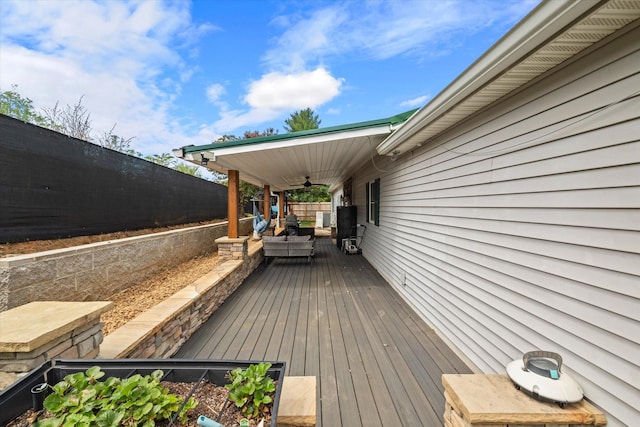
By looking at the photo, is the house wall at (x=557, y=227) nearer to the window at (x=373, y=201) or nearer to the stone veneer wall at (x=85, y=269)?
the window at (x=373, y=201)

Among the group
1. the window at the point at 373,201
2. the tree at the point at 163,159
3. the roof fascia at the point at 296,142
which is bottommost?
the window at the point at 373,201

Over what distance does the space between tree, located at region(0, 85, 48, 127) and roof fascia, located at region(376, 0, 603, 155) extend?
40.9ft

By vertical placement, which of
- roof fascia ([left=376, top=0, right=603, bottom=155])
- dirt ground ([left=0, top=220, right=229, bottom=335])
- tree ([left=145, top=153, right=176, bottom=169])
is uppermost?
tree ([left=145, top=153, right=176, bottom=169])

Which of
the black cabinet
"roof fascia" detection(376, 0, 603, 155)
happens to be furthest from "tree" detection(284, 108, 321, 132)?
"roof fascia" detection(376, 0, 603, 155)

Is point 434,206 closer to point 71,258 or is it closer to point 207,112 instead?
point 71,258

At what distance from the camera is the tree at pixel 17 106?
350 inches

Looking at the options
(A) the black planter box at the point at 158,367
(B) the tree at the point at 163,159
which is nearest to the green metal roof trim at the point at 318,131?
(A) the black planter box at the point at 158,367

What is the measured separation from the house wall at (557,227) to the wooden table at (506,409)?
0.13 m

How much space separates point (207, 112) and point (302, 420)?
24.9 metres

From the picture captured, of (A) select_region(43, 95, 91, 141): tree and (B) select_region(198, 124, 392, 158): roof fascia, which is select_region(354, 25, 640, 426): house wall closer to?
(B) select_region(198, 124, 392, 158): roof fascia

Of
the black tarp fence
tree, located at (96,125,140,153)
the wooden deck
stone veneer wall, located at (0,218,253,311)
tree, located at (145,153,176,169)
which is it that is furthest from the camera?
tree, located at (145,153,176,169)

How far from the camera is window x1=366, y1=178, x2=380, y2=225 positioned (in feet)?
21.0

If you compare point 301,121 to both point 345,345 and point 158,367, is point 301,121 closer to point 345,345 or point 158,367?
point 345,345

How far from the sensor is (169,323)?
264cm
